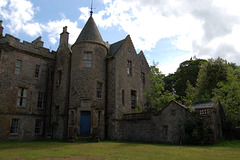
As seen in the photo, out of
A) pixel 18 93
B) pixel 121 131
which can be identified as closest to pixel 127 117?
pixel 121 131

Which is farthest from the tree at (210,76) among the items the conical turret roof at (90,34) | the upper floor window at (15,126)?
the upper floor window at (15,126)

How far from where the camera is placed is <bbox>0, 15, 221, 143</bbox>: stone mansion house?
751 inches

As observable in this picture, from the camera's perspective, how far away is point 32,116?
72.2 ft

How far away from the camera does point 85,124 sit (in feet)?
62.2

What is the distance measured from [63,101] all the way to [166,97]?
460 inches

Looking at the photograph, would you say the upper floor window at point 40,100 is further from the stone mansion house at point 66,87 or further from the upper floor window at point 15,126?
the upper floor window at point 15,126

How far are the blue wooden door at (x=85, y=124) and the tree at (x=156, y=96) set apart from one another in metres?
6.60

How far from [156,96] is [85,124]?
31.2 ft

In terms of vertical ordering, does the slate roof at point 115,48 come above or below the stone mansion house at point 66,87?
above

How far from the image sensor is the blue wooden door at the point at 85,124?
738 inches

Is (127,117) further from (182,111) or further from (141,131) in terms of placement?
(182,111)

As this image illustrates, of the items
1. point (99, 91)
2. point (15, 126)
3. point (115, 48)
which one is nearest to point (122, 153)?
point (99, 91)

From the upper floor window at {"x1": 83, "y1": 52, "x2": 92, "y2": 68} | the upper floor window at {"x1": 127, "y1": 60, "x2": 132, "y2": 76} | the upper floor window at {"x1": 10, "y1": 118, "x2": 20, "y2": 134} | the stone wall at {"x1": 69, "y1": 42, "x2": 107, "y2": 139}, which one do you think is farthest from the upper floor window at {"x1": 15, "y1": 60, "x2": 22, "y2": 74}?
the upper floor window at {"x1": 127, "y1": 60, "x2": 132, "y2": 76}

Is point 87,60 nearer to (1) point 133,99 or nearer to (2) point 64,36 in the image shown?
(2) point 64,36
